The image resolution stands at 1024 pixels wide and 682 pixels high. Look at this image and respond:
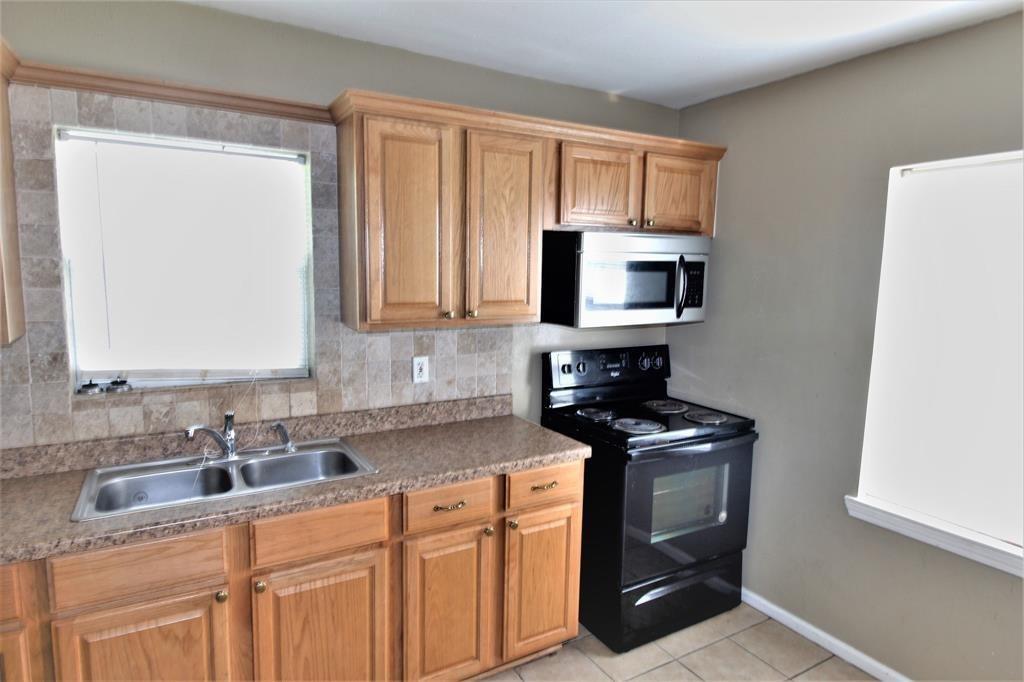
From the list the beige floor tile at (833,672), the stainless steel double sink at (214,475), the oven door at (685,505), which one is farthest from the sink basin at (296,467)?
the beige floor tile at (833,672)

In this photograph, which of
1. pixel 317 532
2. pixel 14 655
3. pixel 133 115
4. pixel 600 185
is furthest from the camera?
pixel 600 185

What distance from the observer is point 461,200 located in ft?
7.38

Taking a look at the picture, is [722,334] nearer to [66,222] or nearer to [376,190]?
[376,190]

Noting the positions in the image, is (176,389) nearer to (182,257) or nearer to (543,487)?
(182,257)

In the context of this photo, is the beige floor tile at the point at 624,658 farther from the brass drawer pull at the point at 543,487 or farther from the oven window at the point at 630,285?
the oven window at the point at 630,285

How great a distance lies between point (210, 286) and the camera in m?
2.21

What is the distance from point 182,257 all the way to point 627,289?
1.72 metres

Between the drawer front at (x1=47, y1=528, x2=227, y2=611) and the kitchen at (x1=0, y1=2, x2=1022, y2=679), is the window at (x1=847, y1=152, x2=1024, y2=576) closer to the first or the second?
the kitchen at (x1=0, y1=2, x2=1022, y2=679)

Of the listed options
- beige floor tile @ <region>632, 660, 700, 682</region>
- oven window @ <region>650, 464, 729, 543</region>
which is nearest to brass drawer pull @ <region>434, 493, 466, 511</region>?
oven window @ <region>650, 464, 729, 543</region>

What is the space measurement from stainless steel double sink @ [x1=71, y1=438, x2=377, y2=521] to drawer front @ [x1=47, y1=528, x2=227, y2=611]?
0.43 ft

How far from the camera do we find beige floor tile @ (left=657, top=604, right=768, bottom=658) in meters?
2.54

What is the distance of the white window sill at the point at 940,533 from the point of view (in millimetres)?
1981

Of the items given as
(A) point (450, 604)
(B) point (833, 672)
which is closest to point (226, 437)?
(A) point (450, 604)

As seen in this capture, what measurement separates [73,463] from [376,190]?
1335 mm
